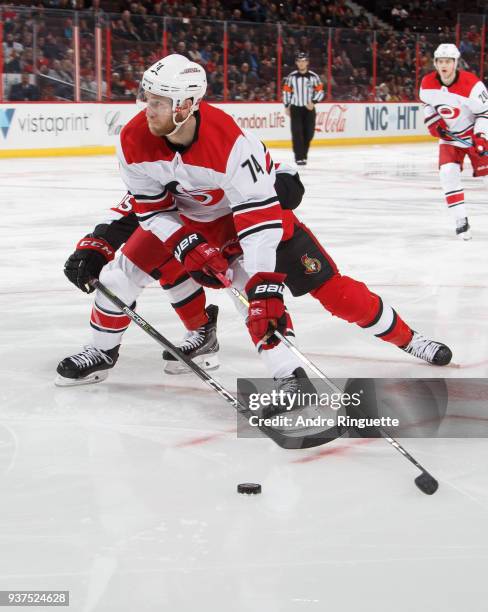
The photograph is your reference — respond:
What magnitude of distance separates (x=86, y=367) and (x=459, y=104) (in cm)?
436

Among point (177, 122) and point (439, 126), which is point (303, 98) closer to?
point (439, 126)

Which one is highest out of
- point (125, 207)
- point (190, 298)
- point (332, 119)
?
point (125, 207)

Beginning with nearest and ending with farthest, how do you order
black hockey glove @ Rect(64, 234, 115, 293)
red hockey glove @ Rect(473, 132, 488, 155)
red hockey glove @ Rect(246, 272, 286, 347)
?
red hockey glove @ Rect(246, 272, 286, 347), black hockey glove @ Rect(64, 234, 115, 293), red hockey glove @ Rect(473, 132, 488, 155)

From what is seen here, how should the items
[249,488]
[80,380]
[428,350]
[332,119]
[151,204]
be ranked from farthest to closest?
[332,119] → [428,350] → [80,380] → [151,204] → [249,488]

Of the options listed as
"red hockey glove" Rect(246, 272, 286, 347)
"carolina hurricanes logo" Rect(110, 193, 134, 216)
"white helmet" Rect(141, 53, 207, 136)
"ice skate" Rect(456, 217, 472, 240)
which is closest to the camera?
"red hockey glove" Rect(246, 272, 286, 347)

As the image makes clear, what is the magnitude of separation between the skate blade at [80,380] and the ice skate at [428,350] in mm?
966

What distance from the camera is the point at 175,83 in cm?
277

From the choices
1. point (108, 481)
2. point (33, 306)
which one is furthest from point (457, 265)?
point (108, 481)

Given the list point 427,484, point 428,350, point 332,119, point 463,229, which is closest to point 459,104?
point 463,229

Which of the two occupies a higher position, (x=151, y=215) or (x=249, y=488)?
(x=151, y=215)

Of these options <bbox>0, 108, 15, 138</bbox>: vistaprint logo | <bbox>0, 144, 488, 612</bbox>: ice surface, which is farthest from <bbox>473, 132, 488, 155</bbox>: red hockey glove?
<bbox>0, 108, 15, 138</bbox>: vistaprint logo

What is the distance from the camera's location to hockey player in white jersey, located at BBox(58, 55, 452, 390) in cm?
278

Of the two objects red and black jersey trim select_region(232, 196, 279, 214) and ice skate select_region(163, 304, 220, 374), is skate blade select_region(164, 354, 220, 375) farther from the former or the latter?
red and black jersey trim select_region(232, 196, 279, 214)

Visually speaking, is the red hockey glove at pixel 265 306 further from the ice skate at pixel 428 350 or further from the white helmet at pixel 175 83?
the ice skate at pixel 428 350
